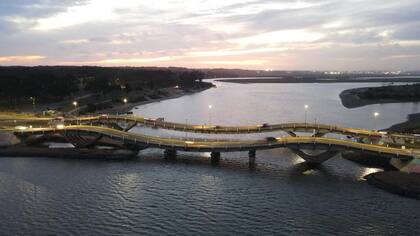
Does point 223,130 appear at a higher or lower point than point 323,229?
higher

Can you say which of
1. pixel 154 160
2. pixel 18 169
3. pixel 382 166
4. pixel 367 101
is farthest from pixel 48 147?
pixel 367 101

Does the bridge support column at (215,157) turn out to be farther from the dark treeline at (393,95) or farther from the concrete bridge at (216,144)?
the dark treeline at (393,95)

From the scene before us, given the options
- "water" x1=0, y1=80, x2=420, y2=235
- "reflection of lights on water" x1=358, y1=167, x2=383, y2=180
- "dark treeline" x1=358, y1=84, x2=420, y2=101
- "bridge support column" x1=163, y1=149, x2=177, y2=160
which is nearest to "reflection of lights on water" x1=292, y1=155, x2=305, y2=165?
"water" x1=0, y1=80, x2=420, y2=235

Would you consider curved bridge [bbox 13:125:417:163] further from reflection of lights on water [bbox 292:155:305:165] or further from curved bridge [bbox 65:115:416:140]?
curved bridge [bbox 65:115:416:140]

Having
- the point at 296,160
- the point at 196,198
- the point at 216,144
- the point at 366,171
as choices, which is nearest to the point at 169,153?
the point at 216,144

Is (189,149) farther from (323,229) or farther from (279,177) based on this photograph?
(323,229)
